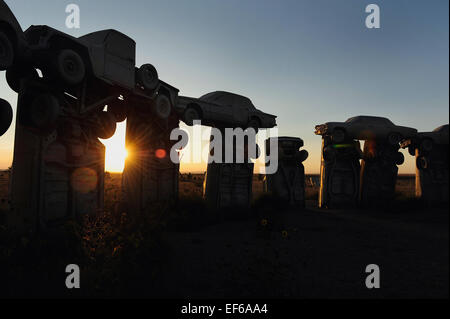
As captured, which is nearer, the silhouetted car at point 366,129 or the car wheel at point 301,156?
the silhouetted car at point 366,129

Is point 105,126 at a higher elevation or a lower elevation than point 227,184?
higher

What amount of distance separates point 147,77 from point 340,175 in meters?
10.7

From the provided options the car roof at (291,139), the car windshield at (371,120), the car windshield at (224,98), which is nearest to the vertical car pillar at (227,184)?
the car windshield at (224,98)

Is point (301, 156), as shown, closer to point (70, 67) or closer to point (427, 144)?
point (427, 144)

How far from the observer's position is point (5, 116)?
3873 mm

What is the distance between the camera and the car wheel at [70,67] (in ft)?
15.4

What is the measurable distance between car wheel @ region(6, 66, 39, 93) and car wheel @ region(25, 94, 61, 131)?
1.80 ft

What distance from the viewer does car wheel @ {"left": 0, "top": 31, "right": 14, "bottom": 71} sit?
12.6ft

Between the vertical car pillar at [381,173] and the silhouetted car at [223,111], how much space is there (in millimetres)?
5778

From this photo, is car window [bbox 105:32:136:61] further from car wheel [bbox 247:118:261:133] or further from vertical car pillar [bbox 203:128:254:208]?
car wheel [bbox 247:118:261:133]

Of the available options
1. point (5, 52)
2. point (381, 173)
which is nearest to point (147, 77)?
point (5, 52)

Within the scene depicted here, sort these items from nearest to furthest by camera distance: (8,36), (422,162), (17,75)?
(8,36) < (17,75) < (422,162)

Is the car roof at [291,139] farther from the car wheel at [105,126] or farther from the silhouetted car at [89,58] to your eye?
the car wheel at [105,126]

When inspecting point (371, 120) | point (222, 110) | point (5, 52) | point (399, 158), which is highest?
point (371, 120)
